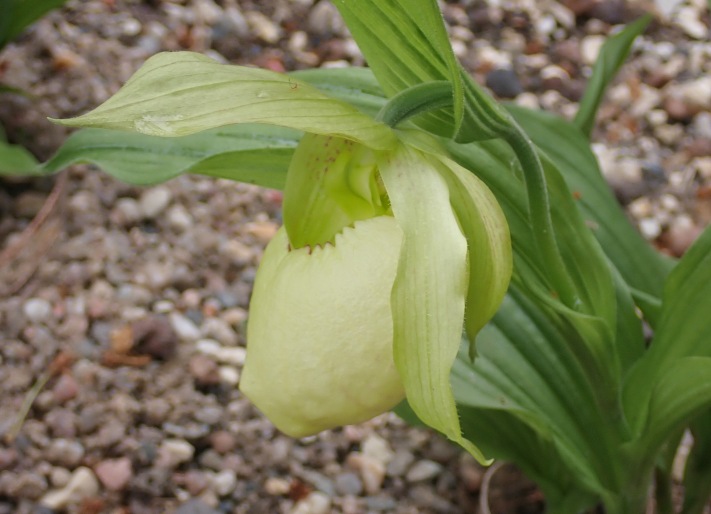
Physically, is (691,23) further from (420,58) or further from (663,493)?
(420,58)

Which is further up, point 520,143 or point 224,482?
point 520,143

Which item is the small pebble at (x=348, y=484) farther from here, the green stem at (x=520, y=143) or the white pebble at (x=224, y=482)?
the green stem at (x=520, y=143)

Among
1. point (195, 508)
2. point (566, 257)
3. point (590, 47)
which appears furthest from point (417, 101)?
point (590, 47)

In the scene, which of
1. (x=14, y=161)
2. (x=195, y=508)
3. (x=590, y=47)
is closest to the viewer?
(x=195, y=508)

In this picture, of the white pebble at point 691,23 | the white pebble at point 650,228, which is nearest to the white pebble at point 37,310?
the white pebble at point 650,228

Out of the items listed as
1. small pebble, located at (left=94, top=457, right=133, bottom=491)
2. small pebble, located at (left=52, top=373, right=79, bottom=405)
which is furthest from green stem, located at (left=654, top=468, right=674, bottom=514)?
small pebble, located at (left=52, top=373, right=79, bottom=405)

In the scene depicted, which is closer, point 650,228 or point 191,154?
point 191,154

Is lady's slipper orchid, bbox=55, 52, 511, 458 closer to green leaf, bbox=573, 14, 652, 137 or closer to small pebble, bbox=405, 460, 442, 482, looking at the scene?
green leaf, bbox=573, 14, 652, 137

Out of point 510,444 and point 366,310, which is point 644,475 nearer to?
point 510,444
